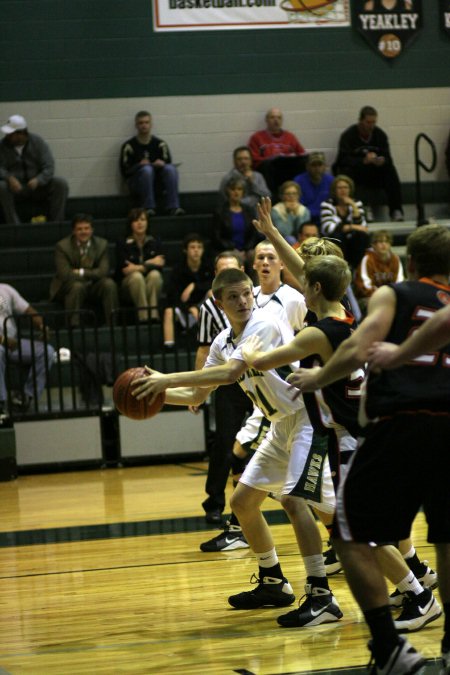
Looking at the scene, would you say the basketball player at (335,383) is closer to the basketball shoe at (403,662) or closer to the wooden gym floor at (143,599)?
the wooden gym floor at (143,599)

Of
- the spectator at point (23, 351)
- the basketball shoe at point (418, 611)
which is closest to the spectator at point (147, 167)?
the spectator at point (23, 351)

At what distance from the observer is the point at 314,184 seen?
1359cm

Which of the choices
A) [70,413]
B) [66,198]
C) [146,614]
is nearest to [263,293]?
[146,614]

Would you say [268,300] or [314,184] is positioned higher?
[314,184]

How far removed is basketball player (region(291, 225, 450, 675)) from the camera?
370cm

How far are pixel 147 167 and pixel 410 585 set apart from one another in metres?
9.52

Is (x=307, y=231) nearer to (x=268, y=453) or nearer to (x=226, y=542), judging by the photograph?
(x=226, y=542)

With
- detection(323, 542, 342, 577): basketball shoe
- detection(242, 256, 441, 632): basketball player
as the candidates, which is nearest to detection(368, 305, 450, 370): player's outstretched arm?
detection(242, 256, 441, 632): basketball player

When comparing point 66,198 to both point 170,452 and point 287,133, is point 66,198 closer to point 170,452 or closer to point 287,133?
point 287,133

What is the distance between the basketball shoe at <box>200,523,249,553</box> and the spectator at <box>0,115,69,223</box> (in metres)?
7.53

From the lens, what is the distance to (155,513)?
796 cm

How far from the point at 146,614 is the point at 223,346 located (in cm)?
138

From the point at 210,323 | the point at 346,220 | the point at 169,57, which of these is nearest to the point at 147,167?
the point at 169,57

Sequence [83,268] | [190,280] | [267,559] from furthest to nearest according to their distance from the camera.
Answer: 1. [83,268]
2. [190,280]
3. [267,559]
